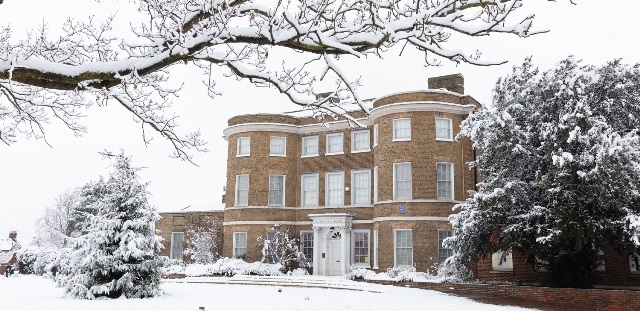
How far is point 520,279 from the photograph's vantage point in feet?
78.0

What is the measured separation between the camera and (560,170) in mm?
17609

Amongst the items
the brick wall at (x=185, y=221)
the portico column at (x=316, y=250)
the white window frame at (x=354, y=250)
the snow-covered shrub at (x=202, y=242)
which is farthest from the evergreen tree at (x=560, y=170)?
the brick wall at (x=185, y=221)

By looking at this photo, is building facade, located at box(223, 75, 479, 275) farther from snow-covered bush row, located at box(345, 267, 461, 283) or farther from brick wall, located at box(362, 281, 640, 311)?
brick wall, located at box(362, 281, 640, 311)

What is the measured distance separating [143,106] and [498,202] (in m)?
13.4

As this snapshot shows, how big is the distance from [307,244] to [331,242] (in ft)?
6.31

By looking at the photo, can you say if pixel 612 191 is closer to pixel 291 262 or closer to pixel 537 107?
pixel 537 107

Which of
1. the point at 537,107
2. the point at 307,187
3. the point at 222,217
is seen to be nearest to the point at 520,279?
the point at 537,107

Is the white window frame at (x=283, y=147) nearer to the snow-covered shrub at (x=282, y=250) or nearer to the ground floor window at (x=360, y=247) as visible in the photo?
the snow-covered shrub at (x=282, y=250)

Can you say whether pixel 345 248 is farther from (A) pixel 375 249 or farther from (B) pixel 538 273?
(B) pixel 538 273

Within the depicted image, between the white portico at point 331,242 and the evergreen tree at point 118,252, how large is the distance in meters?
12.7

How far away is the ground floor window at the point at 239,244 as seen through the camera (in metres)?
32.2

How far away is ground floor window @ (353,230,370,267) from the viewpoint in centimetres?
3019

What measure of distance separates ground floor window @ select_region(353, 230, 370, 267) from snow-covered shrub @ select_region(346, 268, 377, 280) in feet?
9.38

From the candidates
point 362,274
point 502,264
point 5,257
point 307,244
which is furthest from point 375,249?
point 5,257
